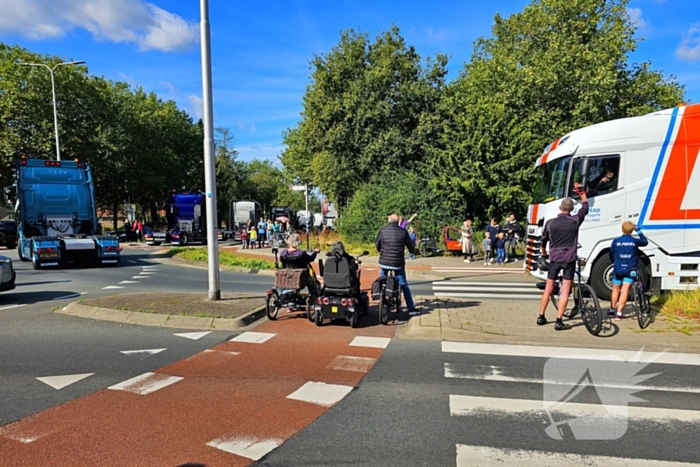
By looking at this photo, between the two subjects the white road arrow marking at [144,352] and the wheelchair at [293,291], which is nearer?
the white road arrow marking at [144,352]

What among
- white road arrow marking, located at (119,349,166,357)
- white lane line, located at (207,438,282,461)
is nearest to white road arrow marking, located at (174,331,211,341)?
white road arrow marking, located at (119,349,166,357)

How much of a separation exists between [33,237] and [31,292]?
19.2 feet

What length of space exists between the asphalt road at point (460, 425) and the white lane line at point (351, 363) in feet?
0.52

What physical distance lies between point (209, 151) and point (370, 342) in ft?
15.8

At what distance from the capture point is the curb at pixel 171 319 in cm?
760

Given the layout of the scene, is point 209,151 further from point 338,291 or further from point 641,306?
point 641,306

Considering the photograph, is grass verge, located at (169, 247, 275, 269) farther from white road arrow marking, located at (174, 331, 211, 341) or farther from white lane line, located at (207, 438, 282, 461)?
white lane line, located at (207, 438, 282, 461)

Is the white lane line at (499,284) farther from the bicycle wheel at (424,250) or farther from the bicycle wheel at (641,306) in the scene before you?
the bicycle wheel at (424,250)

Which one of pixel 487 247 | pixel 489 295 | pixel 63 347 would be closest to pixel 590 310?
pixel 489 295

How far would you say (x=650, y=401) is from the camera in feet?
14.7

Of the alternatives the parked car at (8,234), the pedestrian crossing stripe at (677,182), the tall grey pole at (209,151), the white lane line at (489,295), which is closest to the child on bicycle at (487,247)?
the white lane line at (489,295)

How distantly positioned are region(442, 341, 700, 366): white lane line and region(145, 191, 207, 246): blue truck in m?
27.4

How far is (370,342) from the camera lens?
662cm

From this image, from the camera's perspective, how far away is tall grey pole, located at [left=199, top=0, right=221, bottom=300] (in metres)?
8.74
